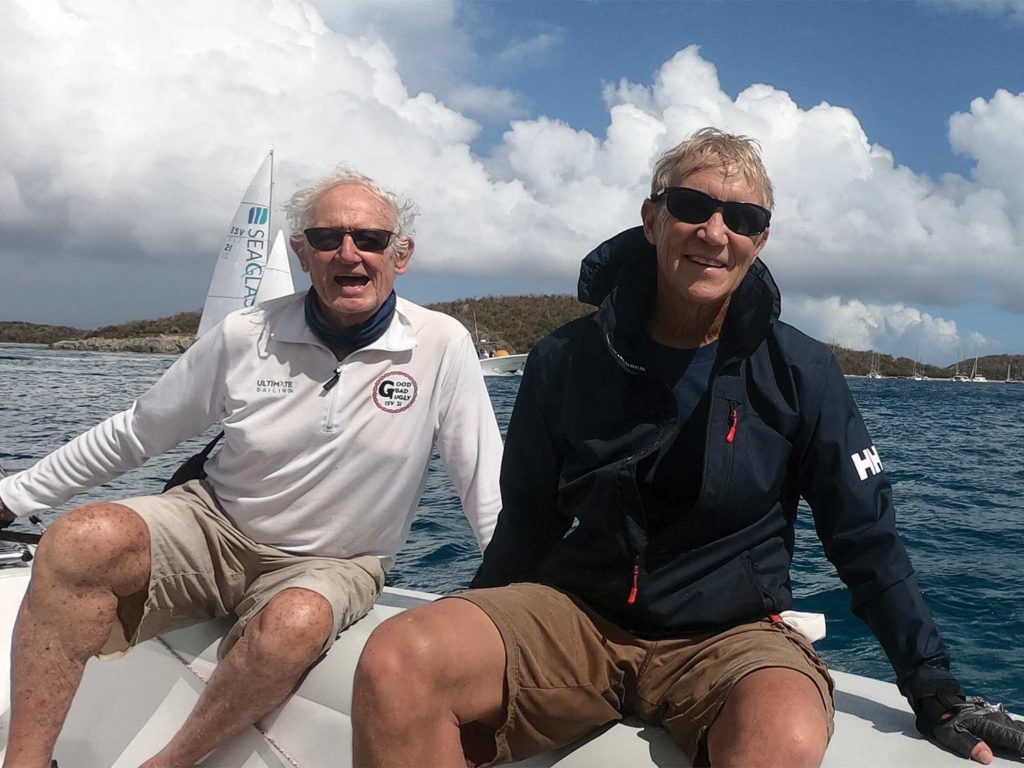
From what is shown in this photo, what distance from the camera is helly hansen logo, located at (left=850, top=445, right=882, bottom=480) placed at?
73.7 inches

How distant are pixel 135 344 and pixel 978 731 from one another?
9492 centimetres

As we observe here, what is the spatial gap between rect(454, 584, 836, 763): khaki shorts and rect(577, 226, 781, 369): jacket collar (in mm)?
577

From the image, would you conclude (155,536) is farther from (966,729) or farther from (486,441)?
(966,729)

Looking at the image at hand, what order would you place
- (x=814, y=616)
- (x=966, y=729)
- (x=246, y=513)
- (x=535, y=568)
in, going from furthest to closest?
(x=246, y=513) < (x=535, y=568) < (x=814, y=616) < (x=966, y=729)

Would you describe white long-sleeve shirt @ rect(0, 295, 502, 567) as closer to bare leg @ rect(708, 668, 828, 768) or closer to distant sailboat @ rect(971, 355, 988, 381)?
bare leg @ rect(708, 668, 828, 768)

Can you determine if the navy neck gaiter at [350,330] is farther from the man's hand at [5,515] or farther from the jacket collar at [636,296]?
the man's hand at [5,515]

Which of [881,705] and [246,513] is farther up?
[246,513]

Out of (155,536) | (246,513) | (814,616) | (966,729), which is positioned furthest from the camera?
(246,513)

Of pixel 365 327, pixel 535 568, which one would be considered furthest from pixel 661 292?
pixel 365 327

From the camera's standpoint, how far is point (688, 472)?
1.87 meters

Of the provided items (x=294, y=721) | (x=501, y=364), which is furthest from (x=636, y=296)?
(x=501, y=364)

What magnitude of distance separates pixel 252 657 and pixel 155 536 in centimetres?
47

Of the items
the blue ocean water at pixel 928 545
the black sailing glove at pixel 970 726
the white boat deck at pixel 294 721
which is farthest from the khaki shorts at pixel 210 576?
the blue ocean water at pixel 928 545

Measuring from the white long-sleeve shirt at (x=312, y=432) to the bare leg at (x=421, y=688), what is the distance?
0.85 m
